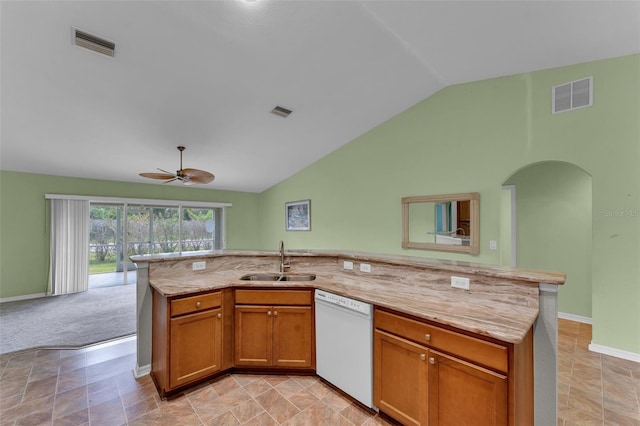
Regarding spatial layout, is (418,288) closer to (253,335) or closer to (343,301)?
(343,301)

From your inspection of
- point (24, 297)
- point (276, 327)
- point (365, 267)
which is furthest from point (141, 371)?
point (24, 297)

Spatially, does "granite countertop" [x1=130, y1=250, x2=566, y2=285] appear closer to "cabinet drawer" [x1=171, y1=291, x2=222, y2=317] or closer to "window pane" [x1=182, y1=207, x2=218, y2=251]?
"cabinet drawer" [x1=171, y1=291, x2=222, y2=317]

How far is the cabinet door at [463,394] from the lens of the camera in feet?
4.52

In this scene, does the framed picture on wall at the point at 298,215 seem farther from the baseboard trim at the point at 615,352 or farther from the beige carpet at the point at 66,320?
the baseboard trim at the point at 615,352

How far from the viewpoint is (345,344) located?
2125 mm

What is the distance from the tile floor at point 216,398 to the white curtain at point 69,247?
9.77ft

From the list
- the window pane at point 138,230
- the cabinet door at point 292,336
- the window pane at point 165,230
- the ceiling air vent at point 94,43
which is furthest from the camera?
the window pane at point 165,230

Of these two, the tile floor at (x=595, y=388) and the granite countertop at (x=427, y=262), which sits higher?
the granite countertop at (x=427, y=262)

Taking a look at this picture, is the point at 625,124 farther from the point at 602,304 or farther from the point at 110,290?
the point at 110,290

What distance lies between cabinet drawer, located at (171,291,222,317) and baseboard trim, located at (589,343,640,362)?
3.95 meters

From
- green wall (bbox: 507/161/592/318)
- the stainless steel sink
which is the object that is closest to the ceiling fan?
the stainless steel sink

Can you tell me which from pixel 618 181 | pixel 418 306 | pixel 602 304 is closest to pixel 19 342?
pixel 418 306

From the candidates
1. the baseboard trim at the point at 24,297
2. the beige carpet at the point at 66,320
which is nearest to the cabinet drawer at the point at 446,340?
the beige carpet at the point at 66,320

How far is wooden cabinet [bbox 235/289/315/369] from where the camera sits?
241cm
